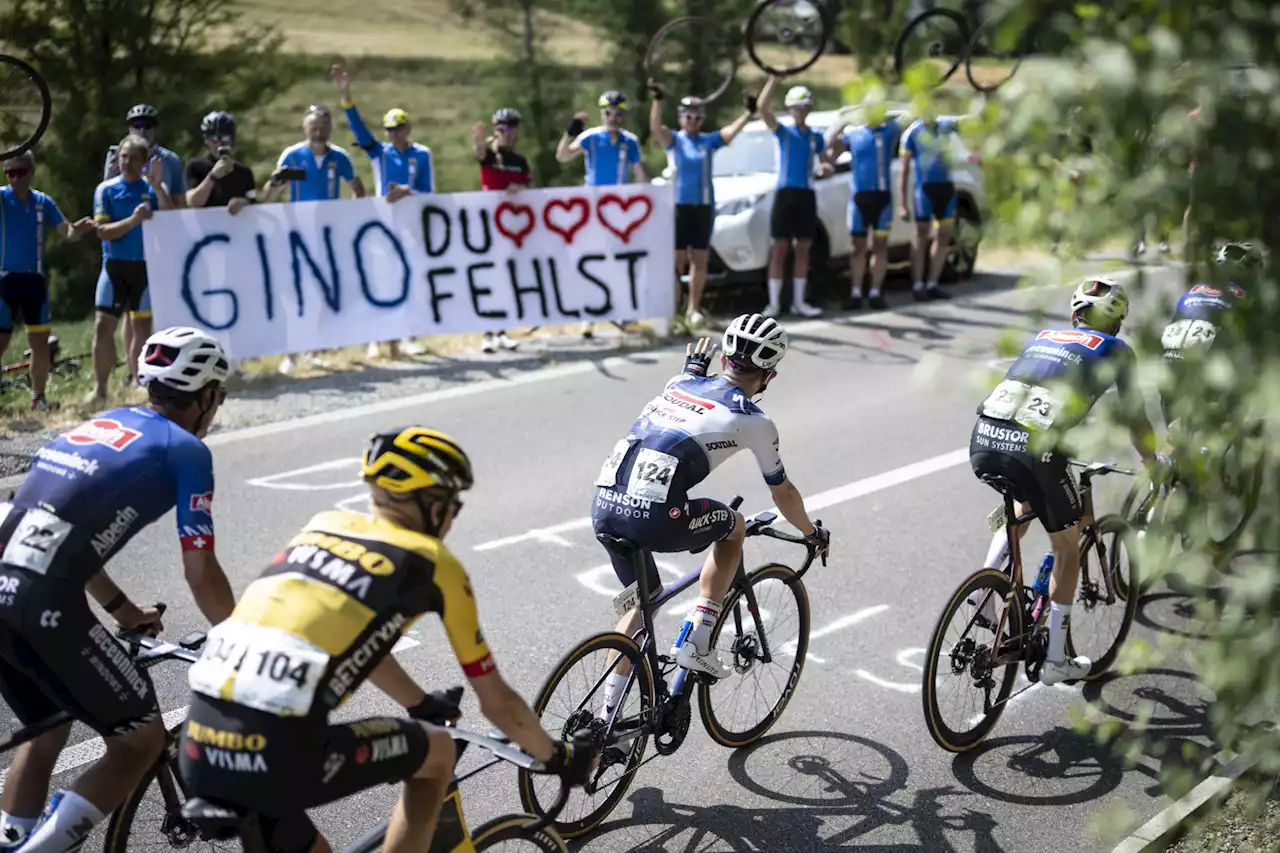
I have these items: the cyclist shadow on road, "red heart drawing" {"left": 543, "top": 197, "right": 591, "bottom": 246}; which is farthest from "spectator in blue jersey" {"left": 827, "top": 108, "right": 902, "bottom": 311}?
the cyclist shadow on road

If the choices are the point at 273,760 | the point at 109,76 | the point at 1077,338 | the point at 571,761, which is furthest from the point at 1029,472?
the point at 109,76

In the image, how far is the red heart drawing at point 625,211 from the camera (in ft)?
45.0

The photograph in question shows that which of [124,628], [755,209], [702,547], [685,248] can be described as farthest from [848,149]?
[124,628]

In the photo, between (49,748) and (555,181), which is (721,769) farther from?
(555,181)

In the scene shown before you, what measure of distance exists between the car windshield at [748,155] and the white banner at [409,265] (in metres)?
2.46

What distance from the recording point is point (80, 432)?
4379 mm

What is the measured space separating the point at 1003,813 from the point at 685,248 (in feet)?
31.0

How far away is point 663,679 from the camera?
5.52 m

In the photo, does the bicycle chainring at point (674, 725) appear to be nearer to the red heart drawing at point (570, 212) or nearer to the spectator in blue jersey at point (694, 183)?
the red heart drawing at point (570, 212)

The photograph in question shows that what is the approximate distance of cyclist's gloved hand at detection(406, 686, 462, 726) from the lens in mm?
3982

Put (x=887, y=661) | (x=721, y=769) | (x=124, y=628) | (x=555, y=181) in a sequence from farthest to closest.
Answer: (x=555, y=181) < (x=887, y=661) < (x=721, y=769) < (x=124, y=628)

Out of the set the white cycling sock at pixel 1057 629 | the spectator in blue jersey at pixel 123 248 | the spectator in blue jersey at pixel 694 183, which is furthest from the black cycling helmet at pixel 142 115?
the white cycling sock at pixel 1057 629

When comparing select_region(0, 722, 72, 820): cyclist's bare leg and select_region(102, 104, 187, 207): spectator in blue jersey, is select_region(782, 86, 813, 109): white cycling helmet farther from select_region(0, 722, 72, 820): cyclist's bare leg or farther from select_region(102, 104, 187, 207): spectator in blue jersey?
select_region(0, 722, 72, 820): cyclist's bare leg

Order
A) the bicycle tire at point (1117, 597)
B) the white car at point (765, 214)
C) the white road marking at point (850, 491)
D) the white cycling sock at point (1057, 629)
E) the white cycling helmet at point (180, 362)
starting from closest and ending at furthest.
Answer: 1. the white cycling helmet at point (180, 362)
2. the white cycling sock at point (1057, 629)
3. the bicycle tire at point (1117, 597)
4. the white road marking at point (850, 491)
5. the white car at point (765, 214)
